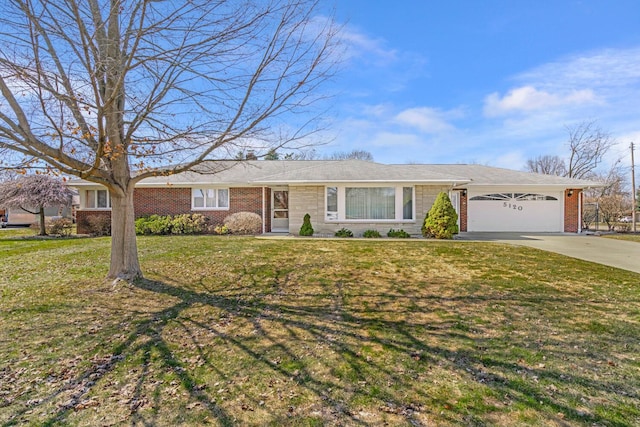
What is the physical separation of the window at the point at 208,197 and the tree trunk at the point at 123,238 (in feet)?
32.7

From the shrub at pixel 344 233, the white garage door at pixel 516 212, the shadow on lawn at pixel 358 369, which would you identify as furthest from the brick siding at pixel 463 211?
the shadow on lawn at pixel 358 369

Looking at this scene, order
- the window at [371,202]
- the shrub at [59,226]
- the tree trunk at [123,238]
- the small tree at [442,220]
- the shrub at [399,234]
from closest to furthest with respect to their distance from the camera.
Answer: the tree trunk at [123,238], the small tree at [442,220], the shrub at [399,234], the window at [371,202], the shrub at [59,226]

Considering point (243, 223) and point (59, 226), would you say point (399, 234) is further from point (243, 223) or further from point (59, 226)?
point (59, 226)

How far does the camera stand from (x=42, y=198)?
16547 millimetres

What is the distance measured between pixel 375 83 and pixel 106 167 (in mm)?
6916

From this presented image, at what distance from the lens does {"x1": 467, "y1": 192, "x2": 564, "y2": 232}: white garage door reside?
53.9 feet

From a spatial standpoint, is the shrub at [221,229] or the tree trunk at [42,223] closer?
the shrub at [221,229]

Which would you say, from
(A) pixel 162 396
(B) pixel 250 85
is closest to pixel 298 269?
(B) pixel 250 85

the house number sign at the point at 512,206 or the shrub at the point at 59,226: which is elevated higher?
the house number sign at the point at 512,206

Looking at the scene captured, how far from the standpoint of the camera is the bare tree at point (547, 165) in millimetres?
39875

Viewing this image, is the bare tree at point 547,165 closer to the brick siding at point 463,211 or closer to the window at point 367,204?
the brick siding at point 463,211

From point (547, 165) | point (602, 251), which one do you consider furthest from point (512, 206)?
point (547, 165)

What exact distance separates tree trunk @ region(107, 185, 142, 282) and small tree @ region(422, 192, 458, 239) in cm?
1072

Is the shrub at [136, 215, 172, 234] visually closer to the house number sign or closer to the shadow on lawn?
the shadow on lawn
